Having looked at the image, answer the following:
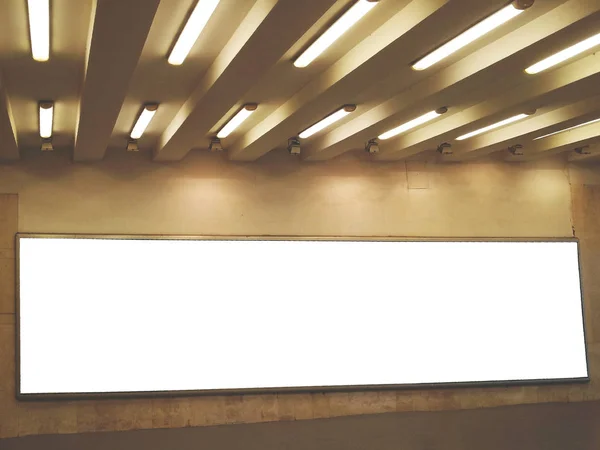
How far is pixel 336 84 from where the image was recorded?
20.0 feet

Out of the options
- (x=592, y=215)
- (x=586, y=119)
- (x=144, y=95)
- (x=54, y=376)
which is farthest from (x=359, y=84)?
(x=592, y=215)

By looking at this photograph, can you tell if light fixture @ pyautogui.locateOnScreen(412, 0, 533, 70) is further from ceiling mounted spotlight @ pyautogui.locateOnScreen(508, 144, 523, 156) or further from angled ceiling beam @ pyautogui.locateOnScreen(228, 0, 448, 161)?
ceiling mounted spotlight @ pyautogui.locateOnScreen(508, 144, 523, 156)

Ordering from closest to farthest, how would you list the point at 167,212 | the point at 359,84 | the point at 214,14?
the point at 214,14
the point at 359,84
the point at 167,212

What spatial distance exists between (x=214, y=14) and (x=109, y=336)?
4.85 m

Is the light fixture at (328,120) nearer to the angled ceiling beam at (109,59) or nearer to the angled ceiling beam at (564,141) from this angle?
the angled ceiling beam at (109,59)

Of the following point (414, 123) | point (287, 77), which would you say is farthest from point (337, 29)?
point (414, 123)

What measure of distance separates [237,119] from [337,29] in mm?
2870

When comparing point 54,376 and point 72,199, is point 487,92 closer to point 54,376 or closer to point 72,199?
point 72,199

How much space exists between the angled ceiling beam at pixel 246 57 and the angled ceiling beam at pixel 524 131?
2830 millimetres

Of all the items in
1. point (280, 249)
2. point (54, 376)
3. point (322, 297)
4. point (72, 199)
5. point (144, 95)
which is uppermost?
point (144, 95)

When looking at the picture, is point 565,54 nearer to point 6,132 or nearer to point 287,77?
point 287,77

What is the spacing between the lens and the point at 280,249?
932cm

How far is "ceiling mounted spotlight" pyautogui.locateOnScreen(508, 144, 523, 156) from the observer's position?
9.44 metres

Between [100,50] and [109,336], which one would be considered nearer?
[100,50]
